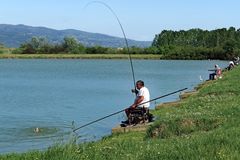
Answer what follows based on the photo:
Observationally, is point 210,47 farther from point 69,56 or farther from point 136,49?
point 69,56

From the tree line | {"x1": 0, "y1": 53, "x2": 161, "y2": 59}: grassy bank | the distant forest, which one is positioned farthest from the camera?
the tree line

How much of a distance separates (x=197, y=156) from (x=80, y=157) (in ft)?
5.76

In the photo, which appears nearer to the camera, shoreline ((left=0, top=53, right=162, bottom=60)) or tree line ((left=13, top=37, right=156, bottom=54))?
shoreline ((left=0, top=53, right=162, bottom=60))

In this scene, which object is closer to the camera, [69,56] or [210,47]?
[69,56]

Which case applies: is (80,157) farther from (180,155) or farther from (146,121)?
(146,121)

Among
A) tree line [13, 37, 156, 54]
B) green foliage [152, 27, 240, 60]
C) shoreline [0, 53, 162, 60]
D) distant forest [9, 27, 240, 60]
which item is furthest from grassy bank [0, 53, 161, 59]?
green foliage [152, 27, 240, 60]

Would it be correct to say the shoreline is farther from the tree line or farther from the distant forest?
the tree line

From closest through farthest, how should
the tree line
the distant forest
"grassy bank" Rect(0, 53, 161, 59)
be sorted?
"grassy bank" Rect(0, 53, 161, 59) < the distant forest < the tree line

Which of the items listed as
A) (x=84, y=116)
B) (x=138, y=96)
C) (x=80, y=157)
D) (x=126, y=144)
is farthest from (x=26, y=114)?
(x=80, y=157)

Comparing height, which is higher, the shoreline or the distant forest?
the distant forest

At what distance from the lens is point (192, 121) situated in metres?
13.6

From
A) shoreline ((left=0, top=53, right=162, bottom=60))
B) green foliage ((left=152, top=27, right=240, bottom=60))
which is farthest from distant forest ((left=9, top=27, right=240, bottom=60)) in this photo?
shoreline ((left=0, top=53, right=162, bottom=60))

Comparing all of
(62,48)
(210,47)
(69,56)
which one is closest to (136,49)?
(69,56)

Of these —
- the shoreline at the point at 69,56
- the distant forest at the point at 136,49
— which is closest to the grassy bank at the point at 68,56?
the shoreline at the point at 69,56
